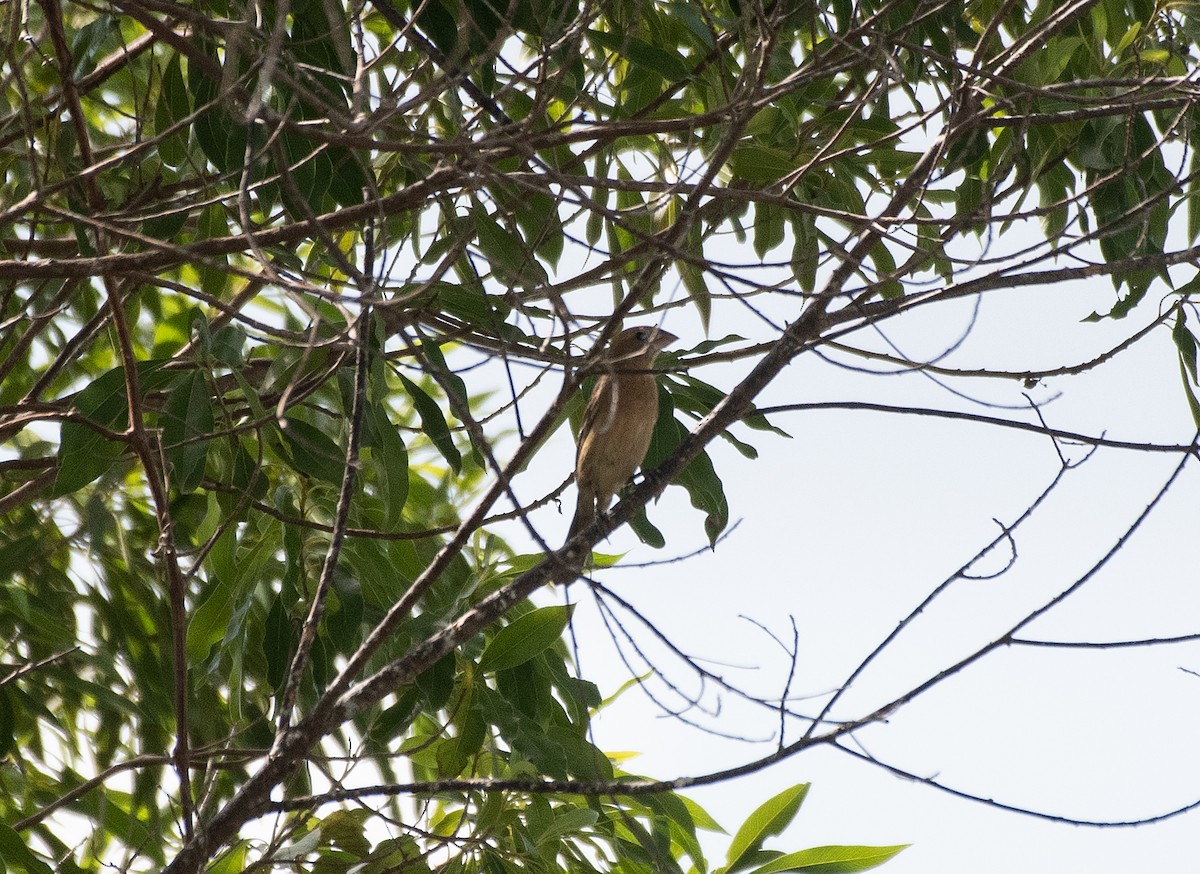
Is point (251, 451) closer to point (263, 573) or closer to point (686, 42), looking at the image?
point (263, 573)

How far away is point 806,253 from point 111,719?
2.23 m

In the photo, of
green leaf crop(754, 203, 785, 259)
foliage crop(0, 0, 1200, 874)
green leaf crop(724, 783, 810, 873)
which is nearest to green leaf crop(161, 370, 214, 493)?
foliage crop(0, 0, 1200, 874)

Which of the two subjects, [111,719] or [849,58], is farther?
[111,719]

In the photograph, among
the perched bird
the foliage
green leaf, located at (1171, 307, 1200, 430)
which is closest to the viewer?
the foliage

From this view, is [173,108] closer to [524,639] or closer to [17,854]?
[524,639]

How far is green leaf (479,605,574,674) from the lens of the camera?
2990 millimetres

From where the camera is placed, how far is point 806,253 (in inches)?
123

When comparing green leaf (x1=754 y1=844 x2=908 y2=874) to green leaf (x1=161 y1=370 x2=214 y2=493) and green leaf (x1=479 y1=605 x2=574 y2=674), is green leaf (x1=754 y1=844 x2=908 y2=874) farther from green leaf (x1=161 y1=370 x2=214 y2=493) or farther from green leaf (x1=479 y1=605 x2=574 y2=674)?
green leaf (x1=161 y1=370 x2=214 y2=493)

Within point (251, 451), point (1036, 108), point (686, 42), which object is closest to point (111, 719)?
point (251, 451)

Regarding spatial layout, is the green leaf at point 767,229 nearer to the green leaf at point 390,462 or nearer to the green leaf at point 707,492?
the green leaf at point 707,492

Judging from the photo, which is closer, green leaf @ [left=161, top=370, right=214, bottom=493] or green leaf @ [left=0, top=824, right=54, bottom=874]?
green leaf @ [left=161, top=370, right=214, bottom=493]

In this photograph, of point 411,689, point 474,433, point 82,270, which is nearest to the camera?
point 474,433

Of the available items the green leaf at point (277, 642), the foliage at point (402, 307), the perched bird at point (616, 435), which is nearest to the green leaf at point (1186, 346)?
the foliage at point (402, 307)

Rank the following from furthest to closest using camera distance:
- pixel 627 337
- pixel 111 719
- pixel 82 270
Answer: pixel 627 337, pixel 111 719, pixel 82 270
